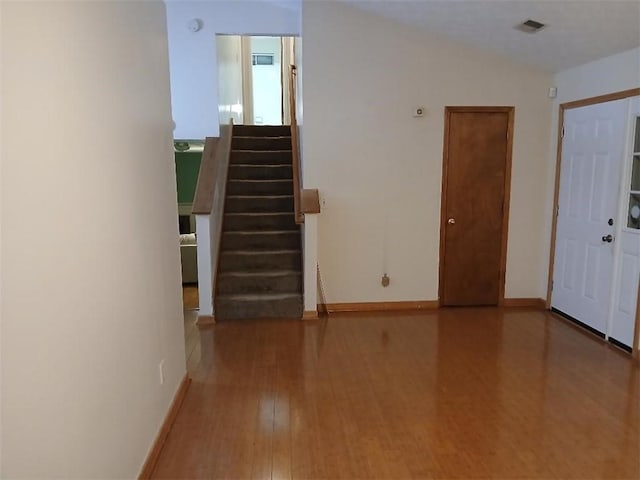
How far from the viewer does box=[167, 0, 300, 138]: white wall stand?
17.6 ft

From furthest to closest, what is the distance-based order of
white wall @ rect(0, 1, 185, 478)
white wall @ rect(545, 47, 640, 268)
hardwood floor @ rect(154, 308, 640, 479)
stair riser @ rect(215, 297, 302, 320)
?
stair riser @ rect(215, 297, 302, 320) → white wall @ rect(545, 47, 640, 268) → hardwood floor @ rect(154, 308, 640, 479) → white wall @ rect(0, 1, 185, 478)

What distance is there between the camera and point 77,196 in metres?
1.56

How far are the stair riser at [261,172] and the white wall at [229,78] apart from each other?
640 mm

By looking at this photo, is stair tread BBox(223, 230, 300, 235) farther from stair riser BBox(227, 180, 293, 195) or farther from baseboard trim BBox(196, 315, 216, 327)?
baseboard trim BBox(196, 315, 216, 327)

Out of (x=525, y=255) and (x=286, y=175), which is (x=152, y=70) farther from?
(x=525, y=255)

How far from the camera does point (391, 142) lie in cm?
470

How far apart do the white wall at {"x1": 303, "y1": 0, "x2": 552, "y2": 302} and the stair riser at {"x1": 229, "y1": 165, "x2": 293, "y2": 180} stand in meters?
1.46

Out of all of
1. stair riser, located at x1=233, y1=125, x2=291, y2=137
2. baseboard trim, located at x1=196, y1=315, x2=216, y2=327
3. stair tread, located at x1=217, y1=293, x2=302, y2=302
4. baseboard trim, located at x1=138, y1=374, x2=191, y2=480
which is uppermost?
stair riser, located at x1=233, y1=125, x2=291, y2=137

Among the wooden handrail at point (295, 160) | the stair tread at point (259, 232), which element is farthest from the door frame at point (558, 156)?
the stair tread at point (259, 232)

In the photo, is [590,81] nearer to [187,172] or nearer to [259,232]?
[259,232]

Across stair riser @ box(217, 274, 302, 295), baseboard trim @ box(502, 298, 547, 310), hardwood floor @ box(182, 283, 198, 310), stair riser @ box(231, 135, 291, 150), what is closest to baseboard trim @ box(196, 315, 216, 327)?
stair riser @ box(217, 274, 302, 295)

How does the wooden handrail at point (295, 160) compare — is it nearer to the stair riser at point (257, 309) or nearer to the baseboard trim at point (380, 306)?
the stair riser at point (257, 309)

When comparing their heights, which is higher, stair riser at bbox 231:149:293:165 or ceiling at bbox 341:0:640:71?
ceiling at bbox 341:0:640:71

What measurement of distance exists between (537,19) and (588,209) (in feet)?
5.62
